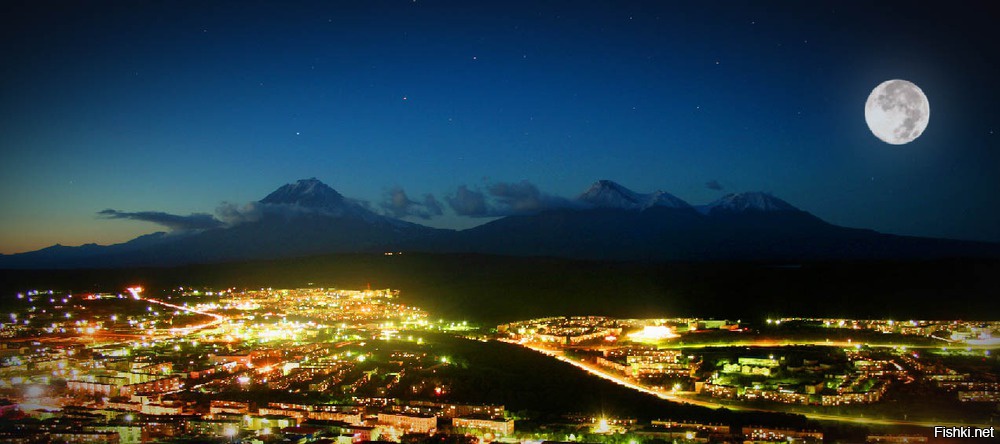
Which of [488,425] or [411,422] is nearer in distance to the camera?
[488,425]

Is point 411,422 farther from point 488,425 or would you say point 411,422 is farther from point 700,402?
point 700,402

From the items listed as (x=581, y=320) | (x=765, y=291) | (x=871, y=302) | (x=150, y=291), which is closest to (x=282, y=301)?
(x=150, y=291)

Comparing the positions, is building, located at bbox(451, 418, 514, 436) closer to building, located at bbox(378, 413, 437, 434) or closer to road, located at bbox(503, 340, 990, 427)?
building, located at bbox(378, 413, 437, 434)

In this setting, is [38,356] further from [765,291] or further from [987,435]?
[765,291]

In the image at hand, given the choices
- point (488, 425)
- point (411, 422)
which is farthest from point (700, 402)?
point (411, 422)

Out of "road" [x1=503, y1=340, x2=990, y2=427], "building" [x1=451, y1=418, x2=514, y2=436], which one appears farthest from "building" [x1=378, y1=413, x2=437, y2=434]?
"road" [x1=503, y1=340, x2=990, y2=427]

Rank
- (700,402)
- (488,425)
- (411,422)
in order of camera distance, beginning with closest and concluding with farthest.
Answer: (488,425) < (411,422) < (700,402)

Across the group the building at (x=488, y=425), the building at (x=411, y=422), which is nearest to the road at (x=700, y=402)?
the building at (x=488, y=425)

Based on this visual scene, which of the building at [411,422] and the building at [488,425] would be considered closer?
the building at [488,425]

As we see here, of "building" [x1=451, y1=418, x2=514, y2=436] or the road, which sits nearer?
"building" [x1=451, y1=418, x2=514, y2=436]

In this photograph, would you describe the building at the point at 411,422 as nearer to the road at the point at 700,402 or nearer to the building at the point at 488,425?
the building at the point at 488,425

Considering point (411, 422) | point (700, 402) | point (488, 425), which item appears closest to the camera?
point (488, 425)

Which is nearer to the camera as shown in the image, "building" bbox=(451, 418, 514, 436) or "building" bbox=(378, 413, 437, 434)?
"building" bbox=(451, 418, 514, 436)
